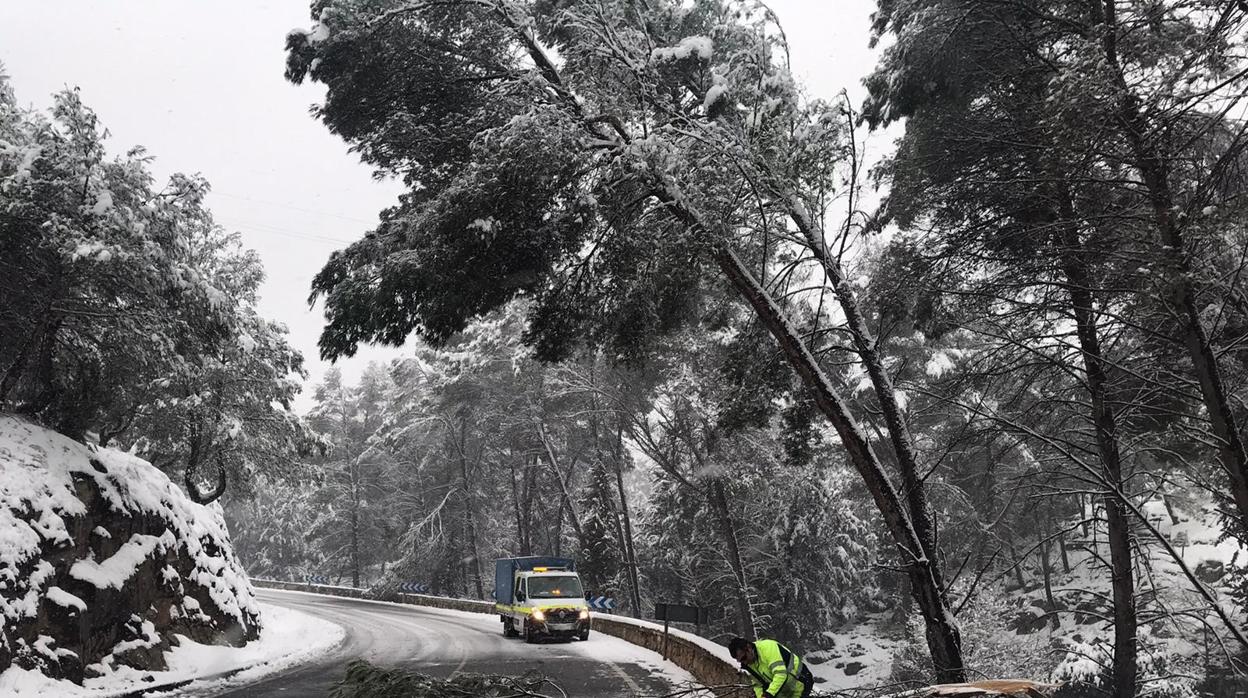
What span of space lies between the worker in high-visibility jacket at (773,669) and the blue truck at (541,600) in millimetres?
14643

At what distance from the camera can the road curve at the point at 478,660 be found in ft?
42.7

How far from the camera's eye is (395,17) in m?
9.02

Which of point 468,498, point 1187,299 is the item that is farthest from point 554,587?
point 468,498

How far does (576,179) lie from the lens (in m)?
8.62

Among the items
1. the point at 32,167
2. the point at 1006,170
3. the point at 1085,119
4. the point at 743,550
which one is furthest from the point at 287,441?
the point at 1085,119

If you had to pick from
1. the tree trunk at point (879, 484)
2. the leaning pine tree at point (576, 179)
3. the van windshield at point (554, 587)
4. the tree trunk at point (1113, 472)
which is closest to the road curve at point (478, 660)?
the van windshield at point (554, 587)

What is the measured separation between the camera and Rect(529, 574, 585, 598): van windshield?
20891 millimetres

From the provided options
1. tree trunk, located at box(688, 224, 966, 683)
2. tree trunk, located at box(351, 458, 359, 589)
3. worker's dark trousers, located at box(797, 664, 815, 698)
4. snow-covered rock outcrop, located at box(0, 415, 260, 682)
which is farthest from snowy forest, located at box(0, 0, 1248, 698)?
tree trunk, located at box(351, 458, 359, 589)

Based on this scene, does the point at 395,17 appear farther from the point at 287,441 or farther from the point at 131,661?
the point at 287,441

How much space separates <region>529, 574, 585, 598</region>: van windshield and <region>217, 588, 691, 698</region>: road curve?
4.44 feet

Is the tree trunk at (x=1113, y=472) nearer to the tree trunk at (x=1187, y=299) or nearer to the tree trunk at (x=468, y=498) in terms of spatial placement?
the tree trunk at (x=1187, y=299)

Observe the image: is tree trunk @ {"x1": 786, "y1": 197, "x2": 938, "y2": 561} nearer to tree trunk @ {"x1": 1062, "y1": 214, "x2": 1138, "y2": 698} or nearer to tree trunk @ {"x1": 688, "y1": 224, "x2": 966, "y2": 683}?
tree trunk @ {"x1": 688, "y1": 224, "x2": 966, "y2": 683}

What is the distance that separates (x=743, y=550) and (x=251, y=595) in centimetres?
1809

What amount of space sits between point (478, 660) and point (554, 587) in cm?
505
